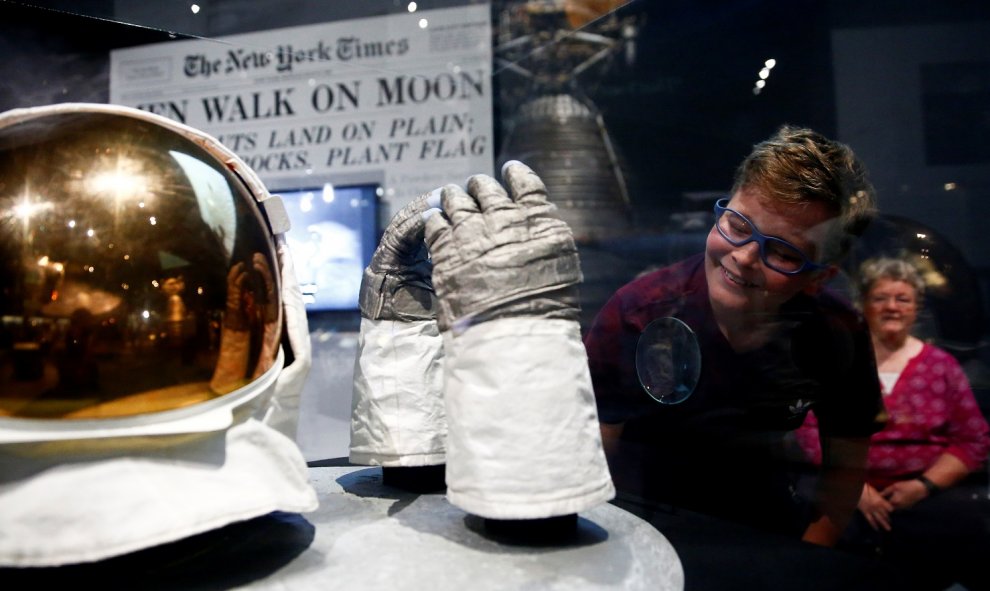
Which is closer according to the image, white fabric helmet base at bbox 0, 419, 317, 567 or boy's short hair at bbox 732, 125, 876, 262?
white fabric helmet base at bbox 0, 419, 317, 567

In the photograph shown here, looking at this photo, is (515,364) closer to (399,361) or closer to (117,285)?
(399,361)

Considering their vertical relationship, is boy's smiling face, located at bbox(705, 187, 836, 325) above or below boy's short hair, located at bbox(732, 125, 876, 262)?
below

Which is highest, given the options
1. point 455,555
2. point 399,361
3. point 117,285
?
point 117,285

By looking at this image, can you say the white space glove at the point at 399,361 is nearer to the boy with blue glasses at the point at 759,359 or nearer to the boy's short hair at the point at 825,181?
the boy with blue glasses at the point at 759,359

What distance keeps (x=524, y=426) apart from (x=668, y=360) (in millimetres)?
553

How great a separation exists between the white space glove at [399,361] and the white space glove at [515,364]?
197 millimetres

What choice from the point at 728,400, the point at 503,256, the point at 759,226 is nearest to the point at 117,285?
the point at 503,256

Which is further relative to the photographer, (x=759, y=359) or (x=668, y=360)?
(x=668, y=360)

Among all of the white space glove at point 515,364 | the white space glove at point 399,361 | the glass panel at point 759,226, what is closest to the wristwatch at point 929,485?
the glass panel at point 759,226

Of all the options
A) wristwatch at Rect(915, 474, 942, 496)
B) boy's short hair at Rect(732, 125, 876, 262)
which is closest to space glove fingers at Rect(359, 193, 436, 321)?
boy's short hair at Rect(732, 125, 876, 262)

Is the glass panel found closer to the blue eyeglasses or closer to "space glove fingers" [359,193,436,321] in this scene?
the blue eyeglasses

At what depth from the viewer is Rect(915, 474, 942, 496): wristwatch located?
961 millimetres

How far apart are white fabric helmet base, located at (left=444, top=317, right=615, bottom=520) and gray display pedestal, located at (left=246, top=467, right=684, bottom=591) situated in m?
0.06

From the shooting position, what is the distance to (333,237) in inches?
82.0
